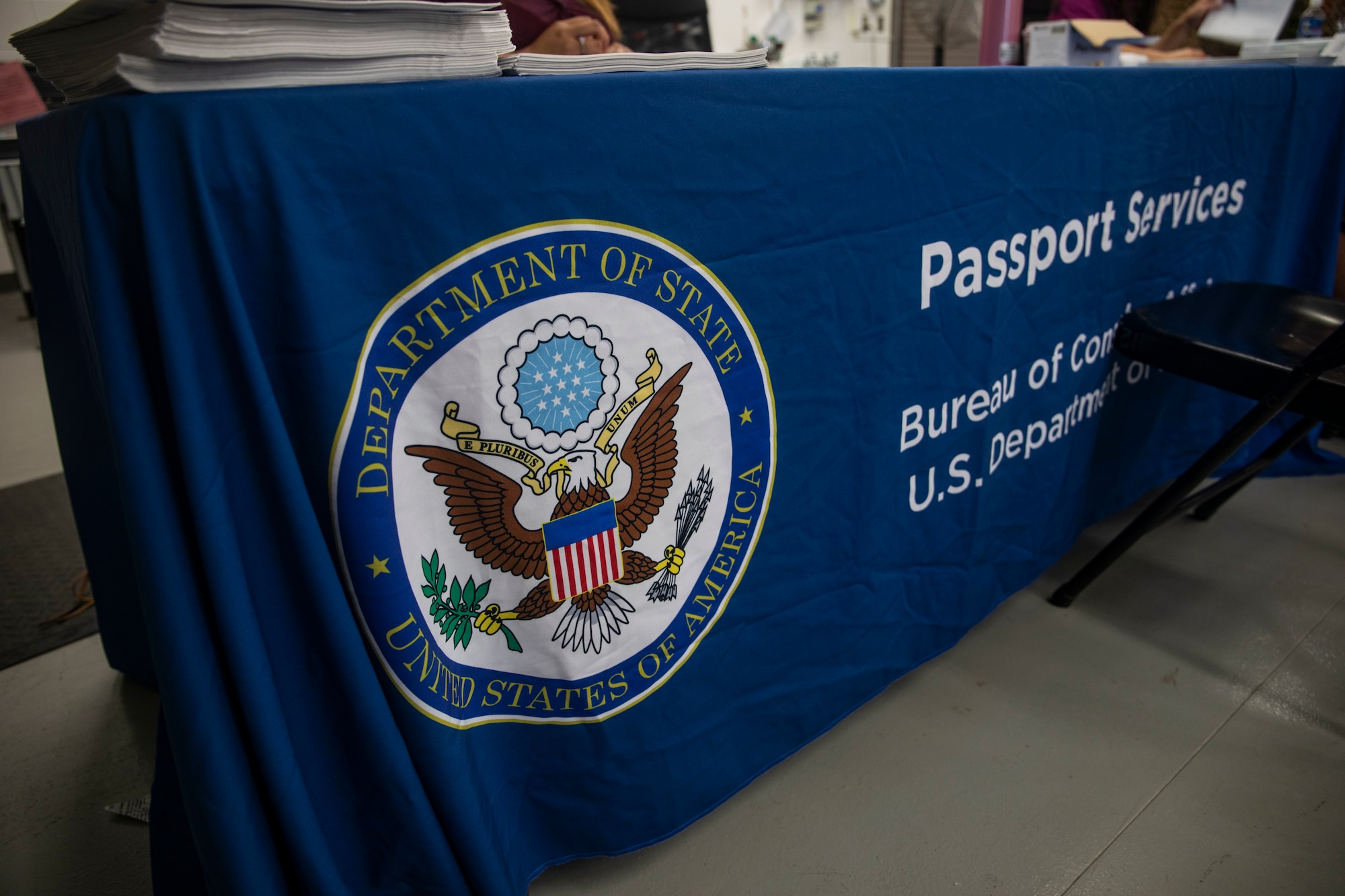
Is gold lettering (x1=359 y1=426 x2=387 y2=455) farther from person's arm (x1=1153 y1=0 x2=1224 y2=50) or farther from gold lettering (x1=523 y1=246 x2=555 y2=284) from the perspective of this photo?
person's arm (x1=1153 y1=0 x2=1224 y2=50)

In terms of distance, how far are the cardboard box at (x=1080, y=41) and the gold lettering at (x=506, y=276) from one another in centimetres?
152

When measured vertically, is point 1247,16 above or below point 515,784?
above

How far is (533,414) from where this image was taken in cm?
71

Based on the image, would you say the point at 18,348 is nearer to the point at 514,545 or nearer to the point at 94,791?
the point at 94,791

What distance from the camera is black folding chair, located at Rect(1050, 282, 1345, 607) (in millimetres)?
1063

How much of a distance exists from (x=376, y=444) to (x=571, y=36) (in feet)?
3.46

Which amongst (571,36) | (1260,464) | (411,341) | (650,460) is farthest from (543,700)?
(1260,464)

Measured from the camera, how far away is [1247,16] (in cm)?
190

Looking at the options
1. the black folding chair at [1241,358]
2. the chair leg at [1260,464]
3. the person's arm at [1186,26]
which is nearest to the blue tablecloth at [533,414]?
the black folding chair at [1241,358]

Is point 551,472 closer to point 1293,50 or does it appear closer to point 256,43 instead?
point 256,43

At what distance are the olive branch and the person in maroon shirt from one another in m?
1.05

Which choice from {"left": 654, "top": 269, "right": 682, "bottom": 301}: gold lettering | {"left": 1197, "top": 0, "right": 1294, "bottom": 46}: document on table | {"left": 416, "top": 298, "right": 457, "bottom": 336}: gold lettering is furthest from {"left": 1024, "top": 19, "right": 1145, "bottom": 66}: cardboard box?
{"left": 416, "top": 298, "right": 457, "bottom": 336}: gold lettering

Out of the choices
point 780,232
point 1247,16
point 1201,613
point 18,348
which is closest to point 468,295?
point 780,232

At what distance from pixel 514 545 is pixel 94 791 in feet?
2.67
